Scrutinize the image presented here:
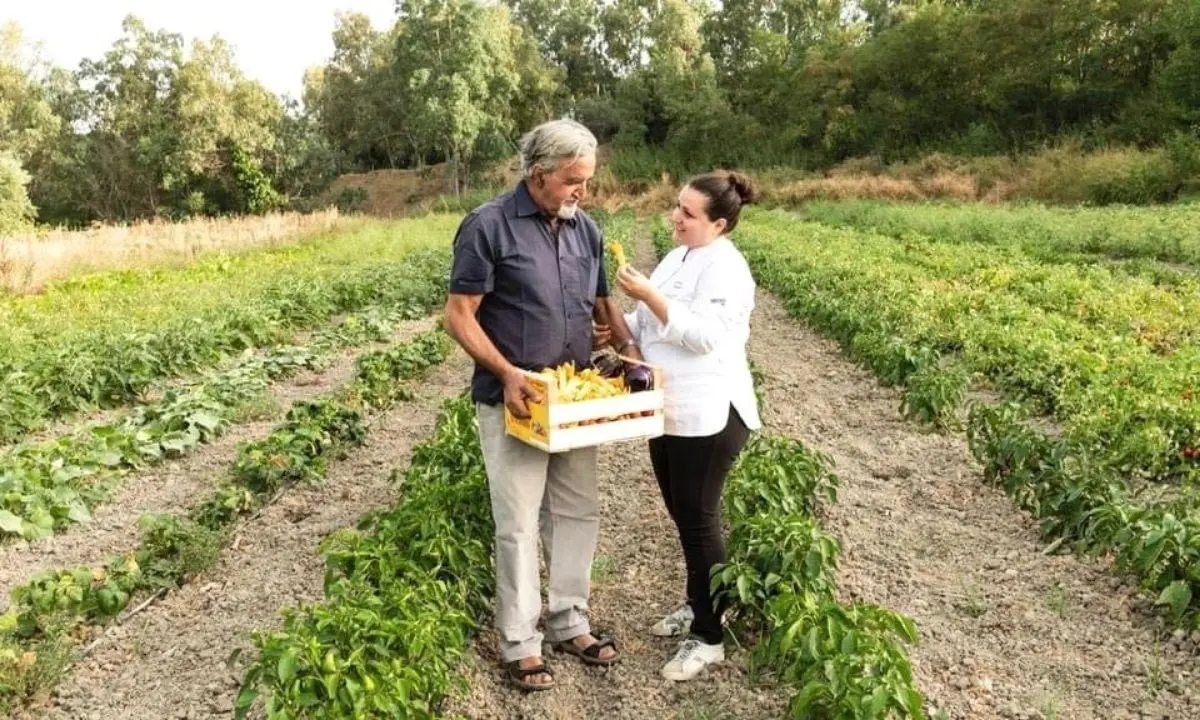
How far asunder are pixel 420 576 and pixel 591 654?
2.66ft

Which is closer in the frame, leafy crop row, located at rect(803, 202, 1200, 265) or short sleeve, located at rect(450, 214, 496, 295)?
short sleeve, located at rect(450, 214, 496, 295)

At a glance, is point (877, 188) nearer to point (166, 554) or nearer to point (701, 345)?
point (166, 554)

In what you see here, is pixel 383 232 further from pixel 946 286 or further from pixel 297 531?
pixel 297 531

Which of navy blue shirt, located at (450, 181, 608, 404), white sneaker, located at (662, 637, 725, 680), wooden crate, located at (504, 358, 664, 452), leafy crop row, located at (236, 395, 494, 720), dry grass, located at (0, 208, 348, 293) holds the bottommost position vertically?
dry grass, located at (0, 208, 348, 293)

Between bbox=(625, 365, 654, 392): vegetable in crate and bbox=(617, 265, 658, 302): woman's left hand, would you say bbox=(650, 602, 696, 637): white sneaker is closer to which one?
bbox=(625, 365, 654, 392): vegetable in crate

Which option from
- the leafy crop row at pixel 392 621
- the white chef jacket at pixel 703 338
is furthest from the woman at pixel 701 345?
the leafy crop row at pixel 392 621

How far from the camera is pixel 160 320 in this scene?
449 inches

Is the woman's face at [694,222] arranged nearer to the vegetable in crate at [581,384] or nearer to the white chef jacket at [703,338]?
the white chef jacket at [703,338]

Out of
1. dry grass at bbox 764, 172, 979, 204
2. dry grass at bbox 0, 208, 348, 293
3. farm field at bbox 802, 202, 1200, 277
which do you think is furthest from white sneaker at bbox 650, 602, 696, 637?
dry grass at bbox 764, 172, 979, 204

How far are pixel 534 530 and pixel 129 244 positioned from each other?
20326 millimetres

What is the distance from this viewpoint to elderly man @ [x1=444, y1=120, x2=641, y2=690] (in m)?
3.22

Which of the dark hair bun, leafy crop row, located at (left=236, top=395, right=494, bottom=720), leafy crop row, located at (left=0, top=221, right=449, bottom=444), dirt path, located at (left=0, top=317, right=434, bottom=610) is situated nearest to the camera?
leafy crop row, located at (left=236, top=395, right=494, bottom=720)

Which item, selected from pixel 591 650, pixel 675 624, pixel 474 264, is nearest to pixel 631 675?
pixel 591 650

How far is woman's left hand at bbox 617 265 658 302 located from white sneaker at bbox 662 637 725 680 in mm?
1449
